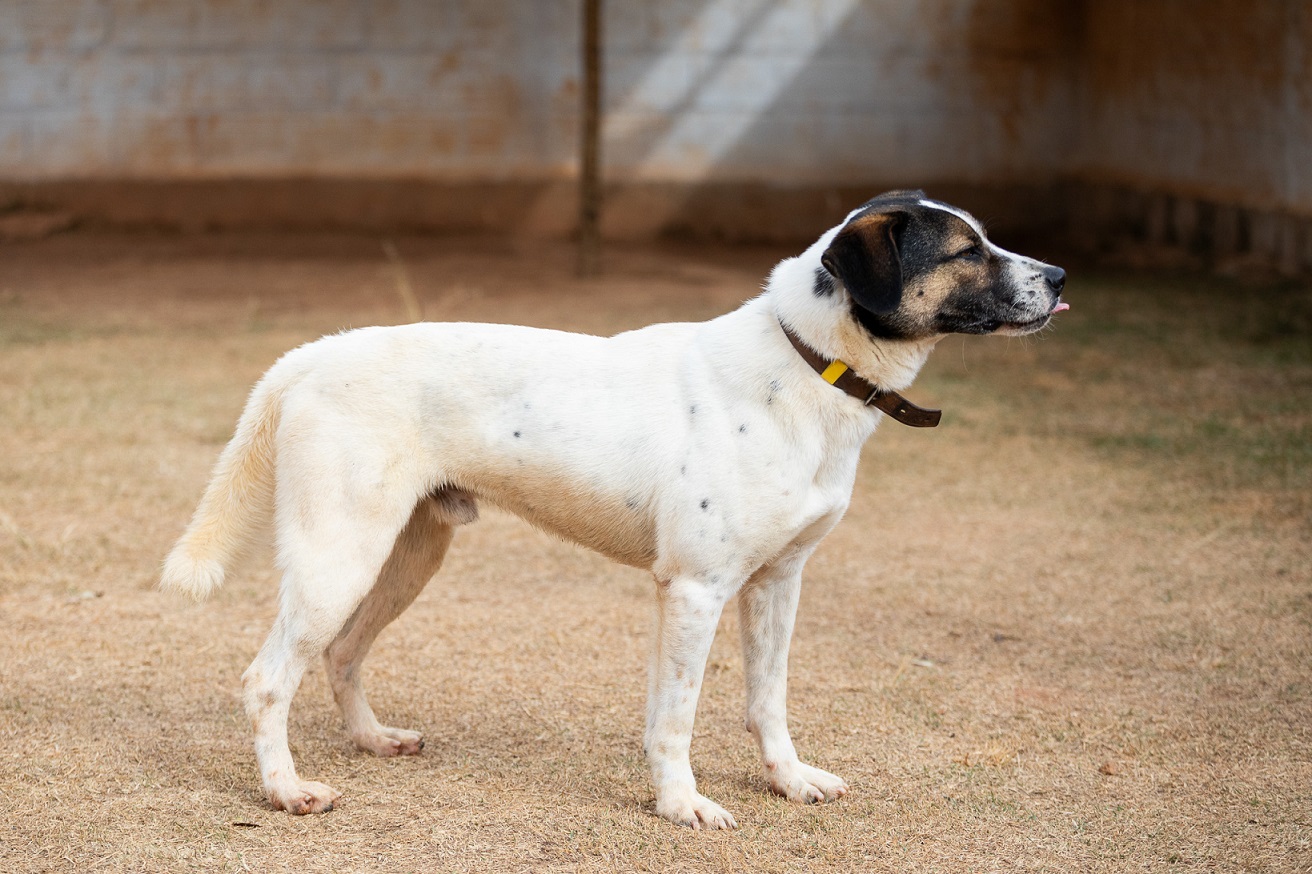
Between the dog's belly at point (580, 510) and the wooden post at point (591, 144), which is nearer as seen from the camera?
the dog's belly at point (580, 510)

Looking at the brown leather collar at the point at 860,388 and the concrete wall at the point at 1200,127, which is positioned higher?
the brown leather collar at the point at 860,388

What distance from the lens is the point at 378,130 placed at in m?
13.3

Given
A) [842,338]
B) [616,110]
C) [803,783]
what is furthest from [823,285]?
[616,110]

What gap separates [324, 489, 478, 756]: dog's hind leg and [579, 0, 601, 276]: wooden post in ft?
25.5

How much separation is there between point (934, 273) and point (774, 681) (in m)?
1.02

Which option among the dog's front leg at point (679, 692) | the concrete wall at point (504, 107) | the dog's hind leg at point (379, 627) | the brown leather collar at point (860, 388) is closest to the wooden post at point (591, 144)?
the concrete wall at point (504, 107)

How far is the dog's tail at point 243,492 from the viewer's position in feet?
10.8

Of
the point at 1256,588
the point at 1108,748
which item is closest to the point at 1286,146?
the point at 1256,588

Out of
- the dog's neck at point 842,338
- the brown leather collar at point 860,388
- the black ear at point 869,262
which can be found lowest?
the brown leather collar at point 860,388

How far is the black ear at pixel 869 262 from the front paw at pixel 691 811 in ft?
3.76

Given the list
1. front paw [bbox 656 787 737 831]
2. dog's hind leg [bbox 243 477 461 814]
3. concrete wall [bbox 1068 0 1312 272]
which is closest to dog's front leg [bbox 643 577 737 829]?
front paw [bbox 656 787 737 831]

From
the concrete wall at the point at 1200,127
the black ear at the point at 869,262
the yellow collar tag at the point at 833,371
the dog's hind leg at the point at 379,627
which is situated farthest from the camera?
the concrete wall at the point at 1200,127

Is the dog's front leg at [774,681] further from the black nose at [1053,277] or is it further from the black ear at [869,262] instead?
the black nose at [1053,277]

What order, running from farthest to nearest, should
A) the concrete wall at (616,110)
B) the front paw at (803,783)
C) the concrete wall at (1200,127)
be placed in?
the concrete wall at (616,110), the concrete wall at (1200,127), the front paw at (803,783)
